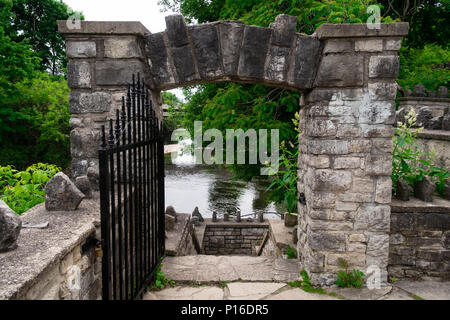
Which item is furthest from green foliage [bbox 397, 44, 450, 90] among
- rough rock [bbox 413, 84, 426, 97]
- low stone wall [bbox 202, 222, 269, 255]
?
low stone wall [bbox 202, 222, 269, 255]

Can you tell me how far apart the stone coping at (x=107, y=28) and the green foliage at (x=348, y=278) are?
315 centimetres

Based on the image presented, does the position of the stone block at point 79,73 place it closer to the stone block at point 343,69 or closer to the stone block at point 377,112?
the stone block at point 343,69

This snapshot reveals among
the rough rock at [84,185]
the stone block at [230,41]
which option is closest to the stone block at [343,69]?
the stone block at [230,41]

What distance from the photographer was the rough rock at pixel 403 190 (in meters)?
3.49

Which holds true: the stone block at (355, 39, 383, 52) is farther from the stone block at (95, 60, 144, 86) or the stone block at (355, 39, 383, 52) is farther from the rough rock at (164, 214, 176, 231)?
the rough rock at (164, 214, 176, 231)

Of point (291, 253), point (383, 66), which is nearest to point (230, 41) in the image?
point (383, 66)

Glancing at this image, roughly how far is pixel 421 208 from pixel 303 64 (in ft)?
6.70

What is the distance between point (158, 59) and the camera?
3.12 metres

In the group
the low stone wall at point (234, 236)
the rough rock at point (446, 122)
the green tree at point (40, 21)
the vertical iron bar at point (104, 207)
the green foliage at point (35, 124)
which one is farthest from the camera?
the green tree at point (40, 21)

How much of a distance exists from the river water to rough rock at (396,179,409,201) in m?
7.75

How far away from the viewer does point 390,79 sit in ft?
10.1

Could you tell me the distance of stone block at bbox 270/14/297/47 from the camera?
9.89 feet

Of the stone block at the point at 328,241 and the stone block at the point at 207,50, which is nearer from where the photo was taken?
the stone block at the point at 207,50
